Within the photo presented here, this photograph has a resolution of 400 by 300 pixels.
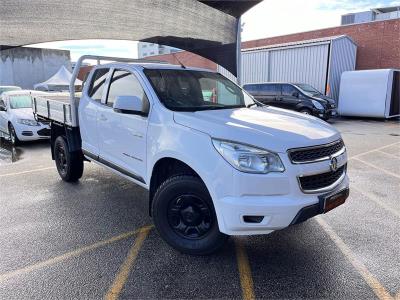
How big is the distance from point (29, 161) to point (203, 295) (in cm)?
649

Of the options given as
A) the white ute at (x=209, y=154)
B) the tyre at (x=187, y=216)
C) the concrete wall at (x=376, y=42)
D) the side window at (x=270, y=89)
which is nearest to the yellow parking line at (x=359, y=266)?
the white ute at (x=209, y=154)

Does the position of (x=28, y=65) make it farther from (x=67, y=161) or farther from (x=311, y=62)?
(x=67, y=161)

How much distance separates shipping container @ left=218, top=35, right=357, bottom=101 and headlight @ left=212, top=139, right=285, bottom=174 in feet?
45.9

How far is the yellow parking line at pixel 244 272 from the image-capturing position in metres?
2.86

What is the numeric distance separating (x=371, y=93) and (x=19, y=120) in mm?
14250

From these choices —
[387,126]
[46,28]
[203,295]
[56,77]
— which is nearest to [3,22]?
[46,28]

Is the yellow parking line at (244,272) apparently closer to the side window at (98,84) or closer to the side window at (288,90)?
the side window at (98,84)

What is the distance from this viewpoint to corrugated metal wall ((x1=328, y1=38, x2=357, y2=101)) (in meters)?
17.2

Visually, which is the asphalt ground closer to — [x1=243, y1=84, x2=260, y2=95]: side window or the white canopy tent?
[x1=243, y1=84, x2=260, y2=95]: side window

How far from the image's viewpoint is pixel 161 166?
12.2 ft

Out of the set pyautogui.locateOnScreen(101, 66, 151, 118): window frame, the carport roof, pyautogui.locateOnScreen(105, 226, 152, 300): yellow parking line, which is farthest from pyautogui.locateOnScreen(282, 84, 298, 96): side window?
pyautogui.locateOnScreen(105, 226, 152, 300): yellow parking line

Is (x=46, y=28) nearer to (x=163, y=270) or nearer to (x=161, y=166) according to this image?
(x=161, y=166)

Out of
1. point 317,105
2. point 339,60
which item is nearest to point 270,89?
point 317,105

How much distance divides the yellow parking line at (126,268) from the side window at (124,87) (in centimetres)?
151
